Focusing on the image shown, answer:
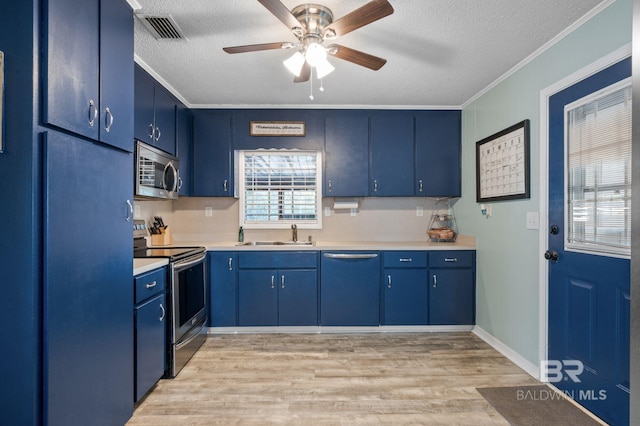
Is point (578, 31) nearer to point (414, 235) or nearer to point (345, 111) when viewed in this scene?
point (345, 111)

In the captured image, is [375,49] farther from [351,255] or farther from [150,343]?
[150,343]

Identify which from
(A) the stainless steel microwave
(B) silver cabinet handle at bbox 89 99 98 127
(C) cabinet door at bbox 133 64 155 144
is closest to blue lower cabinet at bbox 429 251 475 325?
(A) the stainless steel microwave

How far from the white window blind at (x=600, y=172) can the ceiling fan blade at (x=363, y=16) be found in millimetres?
1348

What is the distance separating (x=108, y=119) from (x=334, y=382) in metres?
2.18

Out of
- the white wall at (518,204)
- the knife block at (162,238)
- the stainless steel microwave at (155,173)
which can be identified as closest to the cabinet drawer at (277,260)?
the knife block at (162,238)

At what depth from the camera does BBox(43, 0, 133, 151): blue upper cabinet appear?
1.37 m

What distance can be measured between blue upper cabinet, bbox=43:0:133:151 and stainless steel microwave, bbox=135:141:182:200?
696 mm

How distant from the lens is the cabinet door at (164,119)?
9.77 feet

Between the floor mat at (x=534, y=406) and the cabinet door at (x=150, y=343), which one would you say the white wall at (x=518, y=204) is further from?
the cabinet door at (x=150, y=343)

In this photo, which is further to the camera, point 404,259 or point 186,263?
point 404,259

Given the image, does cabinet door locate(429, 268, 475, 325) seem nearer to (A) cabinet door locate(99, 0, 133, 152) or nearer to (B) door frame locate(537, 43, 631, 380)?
(B) door frame locate(537, 43, 631, 380)

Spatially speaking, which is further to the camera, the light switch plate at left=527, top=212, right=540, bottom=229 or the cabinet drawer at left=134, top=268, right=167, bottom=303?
the light switch plate at left=527, top=212, right=540, bottom=229

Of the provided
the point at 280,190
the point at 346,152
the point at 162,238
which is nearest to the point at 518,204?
the point at 346,152

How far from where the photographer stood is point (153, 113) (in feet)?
9.53
